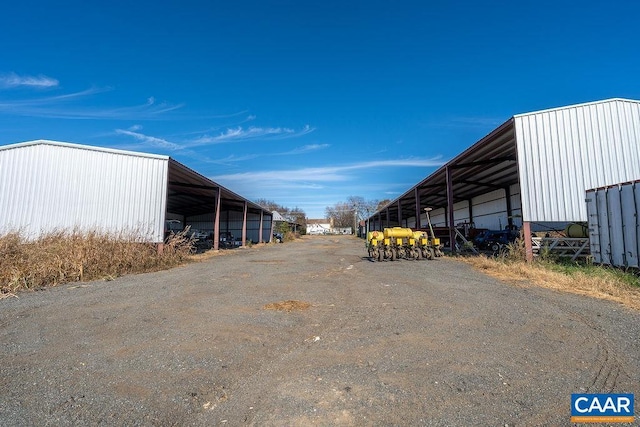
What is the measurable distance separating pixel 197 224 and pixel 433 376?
4017 cm

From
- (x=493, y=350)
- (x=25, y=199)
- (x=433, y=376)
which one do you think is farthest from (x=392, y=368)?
(x=25, y=199)

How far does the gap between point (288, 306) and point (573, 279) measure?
7.41 metres

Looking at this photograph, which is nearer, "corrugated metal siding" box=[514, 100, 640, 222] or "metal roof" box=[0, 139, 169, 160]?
"corrugated metal siding" box=[514, 100, 640, 222]

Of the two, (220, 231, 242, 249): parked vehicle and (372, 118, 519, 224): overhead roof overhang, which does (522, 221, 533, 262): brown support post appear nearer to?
(372, 118, 519, 224): overhead roof overhang

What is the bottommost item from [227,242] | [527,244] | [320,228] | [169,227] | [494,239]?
[227,242]

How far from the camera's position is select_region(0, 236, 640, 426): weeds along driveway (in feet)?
8.17

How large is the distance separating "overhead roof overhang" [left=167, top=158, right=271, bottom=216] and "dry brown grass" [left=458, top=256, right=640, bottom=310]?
49.6 ft

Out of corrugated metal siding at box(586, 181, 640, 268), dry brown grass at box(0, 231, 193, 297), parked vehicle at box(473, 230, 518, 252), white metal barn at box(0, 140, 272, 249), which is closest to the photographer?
dry brown grass at box(0, 231, 193, 297)

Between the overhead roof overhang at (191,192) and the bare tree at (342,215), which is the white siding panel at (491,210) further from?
the bare tree at (342,215)

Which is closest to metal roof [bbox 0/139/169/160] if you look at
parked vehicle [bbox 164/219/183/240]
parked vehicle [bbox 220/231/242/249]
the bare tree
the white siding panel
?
parked vehicle [bbox 164/219/183/240]

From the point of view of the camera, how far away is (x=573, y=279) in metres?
8.20

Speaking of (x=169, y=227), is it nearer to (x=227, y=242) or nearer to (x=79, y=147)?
(x=227, y=242)

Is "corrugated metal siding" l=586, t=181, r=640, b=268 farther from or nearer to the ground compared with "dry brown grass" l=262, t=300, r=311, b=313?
farther from the ground

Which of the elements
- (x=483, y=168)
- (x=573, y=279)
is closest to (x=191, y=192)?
(x=483, y=168)
